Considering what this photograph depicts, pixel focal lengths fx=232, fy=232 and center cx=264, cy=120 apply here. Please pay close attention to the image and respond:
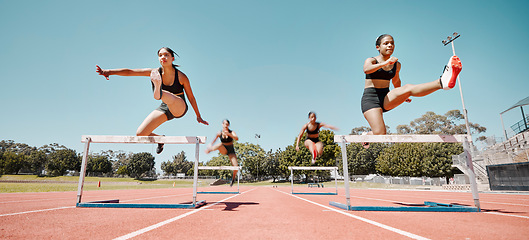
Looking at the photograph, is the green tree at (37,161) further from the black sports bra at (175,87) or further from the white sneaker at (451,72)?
the white sneaker at (451,72)

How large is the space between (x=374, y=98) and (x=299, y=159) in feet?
131

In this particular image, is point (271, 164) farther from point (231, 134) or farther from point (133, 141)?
point (133, 141)

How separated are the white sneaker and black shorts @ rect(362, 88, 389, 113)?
3.57 feet

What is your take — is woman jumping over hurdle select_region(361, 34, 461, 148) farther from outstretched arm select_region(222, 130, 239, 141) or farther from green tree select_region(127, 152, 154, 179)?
green tree select_region(127, 152, 154, 179)

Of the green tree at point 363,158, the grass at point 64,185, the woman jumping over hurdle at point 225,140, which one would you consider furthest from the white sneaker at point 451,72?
the green tree at point 363,158

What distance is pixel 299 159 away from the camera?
144 feet

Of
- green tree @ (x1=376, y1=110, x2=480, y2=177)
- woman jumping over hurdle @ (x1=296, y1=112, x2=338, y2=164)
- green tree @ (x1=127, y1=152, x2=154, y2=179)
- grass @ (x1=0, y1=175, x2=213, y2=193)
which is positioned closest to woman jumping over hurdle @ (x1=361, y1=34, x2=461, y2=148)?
woman jumping over hurdle @ (x1=296, y1=112, x2=338, y2=164)

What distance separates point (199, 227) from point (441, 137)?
4834 millimetres

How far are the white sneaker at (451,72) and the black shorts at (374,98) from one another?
109 centimetres

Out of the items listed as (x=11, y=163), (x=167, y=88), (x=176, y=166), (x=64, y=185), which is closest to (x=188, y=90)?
(x=167, y=88)

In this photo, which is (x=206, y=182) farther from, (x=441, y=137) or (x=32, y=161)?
(x=32, y=161)

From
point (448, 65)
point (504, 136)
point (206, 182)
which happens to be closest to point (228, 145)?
point (448, 65)

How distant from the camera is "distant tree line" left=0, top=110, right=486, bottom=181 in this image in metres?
38.3

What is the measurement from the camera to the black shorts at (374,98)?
4.85 m
